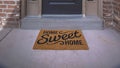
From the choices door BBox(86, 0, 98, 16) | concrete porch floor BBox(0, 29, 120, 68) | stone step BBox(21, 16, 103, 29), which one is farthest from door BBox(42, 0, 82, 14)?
concrete porch floor BBox(0, 29, 120, 68)

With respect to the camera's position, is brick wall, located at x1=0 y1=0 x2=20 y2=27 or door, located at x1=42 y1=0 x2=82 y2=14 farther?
door, located at x1=42 y1=0 x2=82 y2=14

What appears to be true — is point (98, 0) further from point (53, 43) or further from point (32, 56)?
point (32, 56)

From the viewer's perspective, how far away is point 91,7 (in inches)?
144

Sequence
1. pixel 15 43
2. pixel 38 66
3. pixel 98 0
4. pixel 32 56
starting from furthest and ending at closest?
pixel 98 0 → pixel 15 43 → pixel 32 56 → pixel 38 66

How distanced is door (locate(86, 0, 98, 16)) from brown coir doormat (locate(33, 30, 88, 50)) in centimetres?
55

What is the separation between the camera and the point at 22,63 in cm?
205

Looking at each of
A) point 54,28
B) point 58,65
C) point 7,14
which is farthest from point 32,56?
point 7,14

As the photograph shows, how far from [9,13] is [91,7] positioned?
146cm

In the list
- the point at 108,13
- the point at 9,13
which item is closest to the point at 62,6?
the point at 108,13

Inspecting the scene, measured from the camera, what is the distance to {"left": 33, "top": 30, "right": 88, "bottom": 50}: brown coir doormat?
101 inches

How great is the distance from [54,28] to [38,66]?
1507mm

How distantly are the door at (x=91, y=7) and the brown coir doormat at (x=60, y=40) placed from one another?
55 centimetres

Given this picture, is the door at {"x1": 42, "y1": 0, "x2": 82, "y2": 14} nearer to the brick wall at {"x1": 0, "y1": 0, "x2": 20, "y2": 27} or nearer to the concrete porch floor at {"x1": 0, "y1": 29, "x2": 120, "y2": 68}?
the brick wall at {"x1": 0, "y1": 0, "x2": 20, "y2": 27}

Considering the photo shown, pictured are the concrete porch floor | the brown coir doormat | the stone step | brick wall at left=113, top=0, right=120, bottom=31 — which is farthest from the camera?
the stone step
